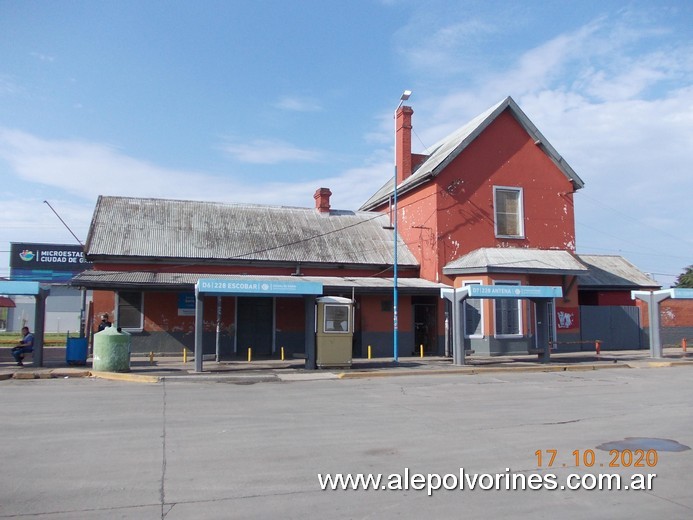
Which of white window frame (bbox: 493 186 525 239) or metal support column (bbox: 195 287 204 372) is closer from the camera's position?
metal support column (bbox: 195 287 204 372)

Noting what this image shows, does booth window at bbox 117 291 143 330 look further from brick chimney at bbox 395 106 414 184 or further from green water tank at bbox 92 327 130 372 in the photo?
brick chimney at bbox 395 106 414 184

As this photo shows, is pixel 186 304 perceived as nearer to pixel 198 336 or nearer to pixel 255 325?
pixel 255 325

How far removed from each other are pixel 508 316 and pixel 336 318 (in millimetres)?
8961

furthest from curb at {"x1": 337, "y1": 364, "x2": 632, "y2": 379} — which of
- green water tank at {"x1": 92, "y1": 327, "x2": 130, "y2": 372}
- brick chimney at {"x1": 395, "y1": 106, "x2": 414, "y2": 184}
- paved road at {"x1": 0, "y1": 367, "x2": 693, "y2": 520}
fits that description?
brick chimney at {"x1": 395, "y1": 106, "x2": 414, "y2": 184}

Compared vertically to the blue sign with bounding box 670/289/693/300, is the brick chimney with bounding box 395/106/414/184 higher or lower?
higher

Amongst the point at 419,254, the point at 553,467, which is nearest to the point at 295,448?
the point at 553,467

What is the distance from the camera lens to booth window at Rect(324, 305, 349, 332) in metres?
19.5

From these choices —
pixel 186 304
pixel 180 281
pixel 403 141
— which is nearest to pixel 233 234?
pixel 186 304

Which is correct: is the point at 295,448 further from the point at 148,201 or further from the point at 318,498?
the point at 148,201

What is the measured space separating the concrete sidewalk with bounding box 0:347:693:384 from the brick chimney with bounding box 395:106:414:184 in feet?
32.6

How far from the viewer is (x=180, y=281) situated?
72.5 ft

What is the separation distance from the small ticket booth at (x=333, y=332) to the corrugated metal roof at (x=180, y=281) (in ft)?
6.49

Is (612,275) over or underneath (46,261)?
underneath

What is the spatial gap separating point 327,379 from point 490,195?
12884 millimetres
